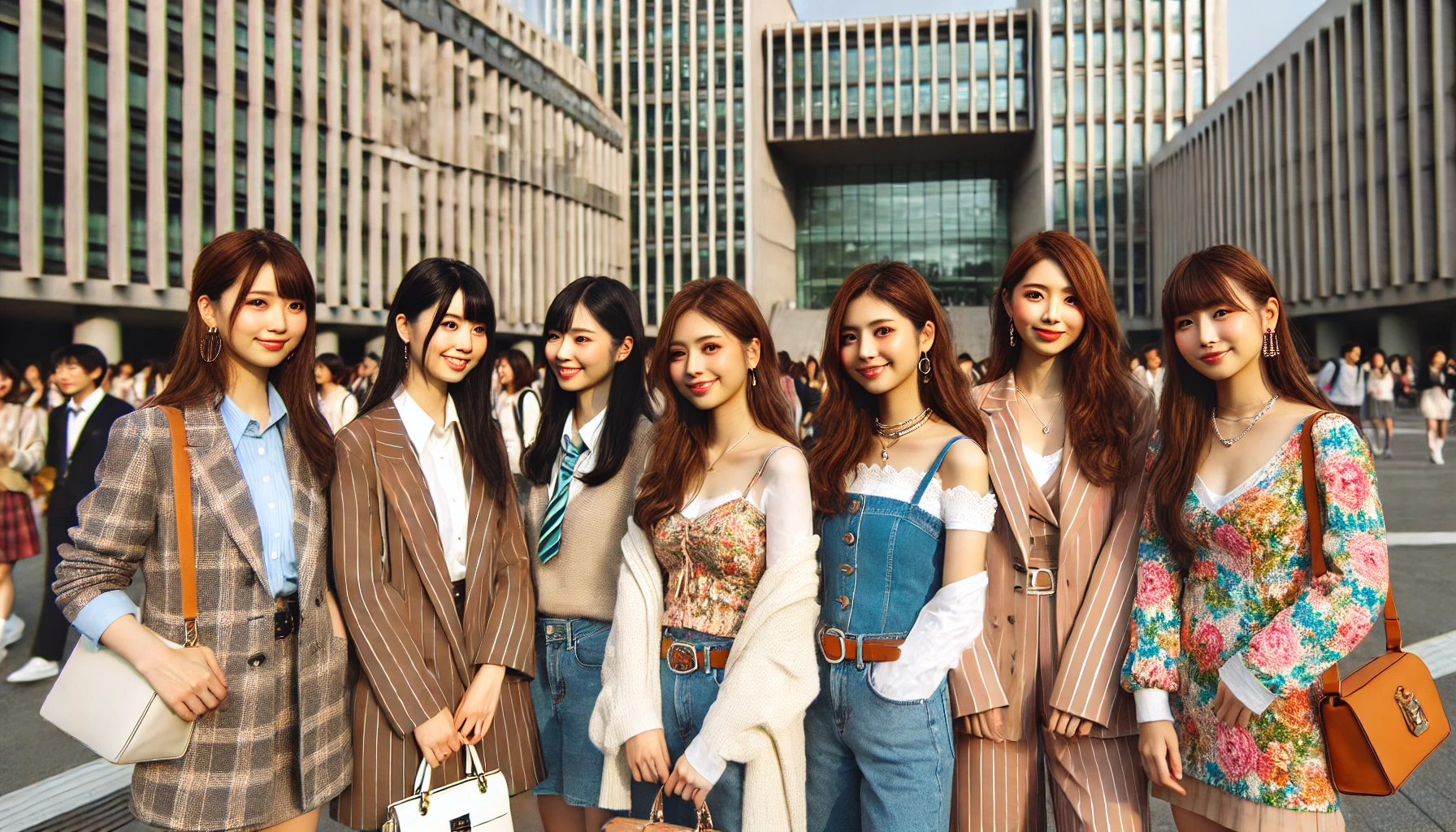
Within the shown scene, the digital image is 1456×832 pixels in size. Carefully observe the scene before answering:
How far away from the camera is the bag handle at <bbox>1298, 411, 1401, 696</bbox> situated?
205cm

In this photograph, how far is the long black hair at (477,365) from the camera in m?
2.50

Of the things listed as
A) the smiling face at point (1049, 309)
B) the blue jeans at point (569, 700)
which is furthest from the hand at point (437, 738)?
the smiling face at point (1049, 309)

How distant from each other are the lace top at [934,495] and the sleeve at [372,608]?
123 cm

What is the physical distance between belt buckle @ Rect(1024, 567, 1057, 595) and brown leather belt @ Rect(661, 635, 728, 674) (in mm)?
839

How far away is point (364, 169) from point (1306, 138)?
105 ft

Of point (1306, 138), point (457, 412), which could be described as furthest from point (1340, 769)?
point (1306, 138)

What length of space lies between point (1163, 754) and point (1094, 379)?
0.98 m

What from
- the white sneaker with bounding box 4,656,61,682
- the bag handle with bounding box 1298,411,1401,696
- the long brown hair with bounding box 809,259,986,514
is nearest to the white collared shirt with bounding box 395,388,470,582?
the long brown hair with bounding box 809,259,986,514

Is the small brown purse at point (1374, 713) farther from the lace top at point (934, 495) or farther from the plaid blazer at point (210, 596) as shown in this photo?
the plaid blazer at point (210, 596)

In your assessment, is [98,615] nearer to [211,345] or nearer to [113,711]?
[113,711]

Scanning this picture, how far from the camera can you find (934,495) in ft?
7.55

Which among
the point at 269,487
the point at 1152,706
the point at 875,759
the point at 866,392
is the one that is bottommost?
the point at 875,759

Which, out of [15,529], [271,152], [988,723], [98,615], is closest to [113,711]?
[98,615]

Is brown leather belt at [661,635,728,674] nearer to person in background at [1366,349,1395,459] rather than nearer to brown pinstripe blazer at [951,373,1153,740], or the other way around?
brown pinstripe blazer at [951,373,1153,740]
